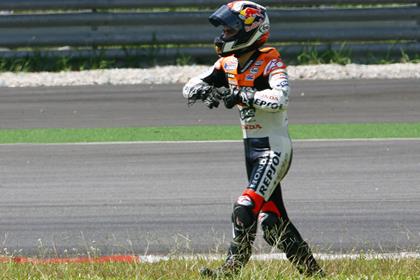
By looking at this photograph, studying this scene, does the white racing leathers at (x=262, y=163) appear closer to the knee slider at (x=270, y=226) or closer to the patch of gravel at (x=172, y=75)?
the knee slider at (x=270, y=226)

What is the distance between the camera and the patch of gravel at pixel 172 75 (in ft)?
54.2

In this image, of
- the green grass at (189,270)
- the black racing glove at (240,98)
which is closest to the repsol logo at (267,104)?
the black racing glove at (240,98)

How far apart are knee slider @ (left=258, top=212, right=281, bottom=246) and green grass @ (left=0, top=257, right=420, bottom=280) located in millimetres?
181

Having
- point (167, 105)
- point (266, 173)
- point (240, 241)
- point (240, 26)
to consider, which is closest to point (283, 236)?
point (240, 241)

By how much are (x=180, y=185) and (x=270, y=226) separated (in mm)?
4085

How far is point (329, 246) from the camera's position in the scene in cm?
820

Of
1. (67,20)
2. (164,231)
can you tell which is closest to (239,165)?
(164,231)

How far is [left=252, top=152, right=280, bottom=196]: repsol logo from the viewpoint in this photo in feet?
21.2

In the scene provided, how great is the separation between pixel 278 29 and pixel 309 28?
0.49 metres

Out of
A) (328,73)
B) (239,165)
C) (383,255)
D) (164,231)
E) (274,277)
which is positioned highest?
(274,277)

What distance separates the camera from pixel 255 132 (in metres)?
6.54

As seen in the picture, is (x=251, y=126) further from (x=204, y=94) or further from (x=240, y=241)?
(x=240, y=241)

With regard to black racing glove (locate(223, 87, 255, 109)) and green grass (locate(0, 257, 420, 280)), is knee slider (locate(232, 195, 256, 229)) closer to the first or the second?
green grass (locate(0, 257, 420, 280))

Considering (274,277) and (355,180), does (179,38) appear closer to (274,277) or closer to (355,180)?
(355,180)
